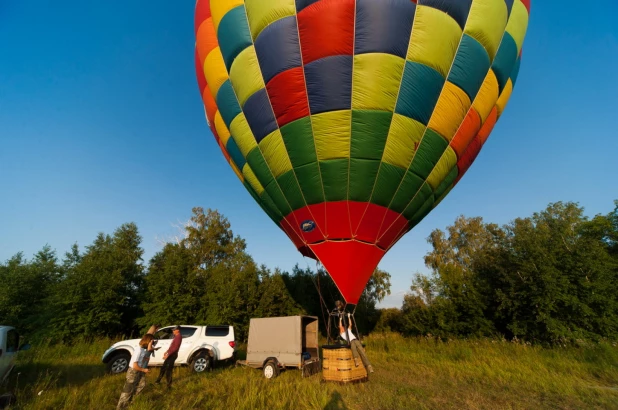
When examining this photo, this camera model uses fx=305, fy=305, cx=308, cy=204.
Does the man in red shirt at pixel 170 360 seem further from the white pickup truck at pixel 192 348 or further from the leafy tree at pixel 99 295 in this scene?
the leafy tree at pixel 99 295

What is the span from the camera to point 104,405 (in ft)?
17.9

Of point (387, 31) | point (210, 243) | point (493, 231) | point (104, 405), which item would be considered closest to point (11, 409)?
point (104, 405)

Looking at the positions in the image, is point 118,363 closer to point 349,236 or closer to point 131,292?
point 349,236

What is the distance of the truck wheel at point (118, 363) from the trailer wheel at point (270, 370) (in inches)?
170

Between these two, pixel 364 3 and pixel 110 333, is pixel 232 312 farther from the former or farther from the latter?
pixel 364 3

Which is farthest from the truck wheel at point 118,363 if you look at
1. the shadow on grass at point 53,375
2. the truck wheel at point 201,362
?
the truck wheel at point 201,362

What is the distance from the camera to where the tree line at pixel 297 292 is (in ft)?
48.3

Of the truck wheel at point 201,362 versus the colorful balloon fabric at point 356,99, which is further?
the truck wheel at point 201,362

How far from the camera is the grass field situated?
5309 millimetres

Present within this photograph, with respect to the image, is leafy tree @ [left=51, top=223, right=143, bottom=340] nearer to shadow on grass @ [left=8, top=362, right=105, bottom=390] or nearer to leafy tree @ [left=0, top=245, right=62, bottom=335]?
leafy tree @ [left=0, top=245, right=62, bottom=335]

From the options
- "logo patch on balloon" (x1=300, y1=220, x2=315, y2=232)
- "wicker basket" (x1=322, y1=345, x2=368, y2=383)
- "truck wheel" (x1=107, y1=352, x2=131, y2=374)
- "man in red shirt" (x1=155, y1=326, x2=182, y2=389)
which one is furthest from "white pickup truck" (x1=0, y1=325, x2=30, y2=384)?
"logo patch on balloon" (x1=300, y1=220, x2=315, y2=232)

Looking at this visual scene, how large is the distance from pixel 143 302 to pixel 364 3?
20.1 meters

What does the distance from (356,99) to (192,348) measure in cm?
936

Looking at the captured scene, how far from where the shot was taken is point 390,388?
21.6 ft
